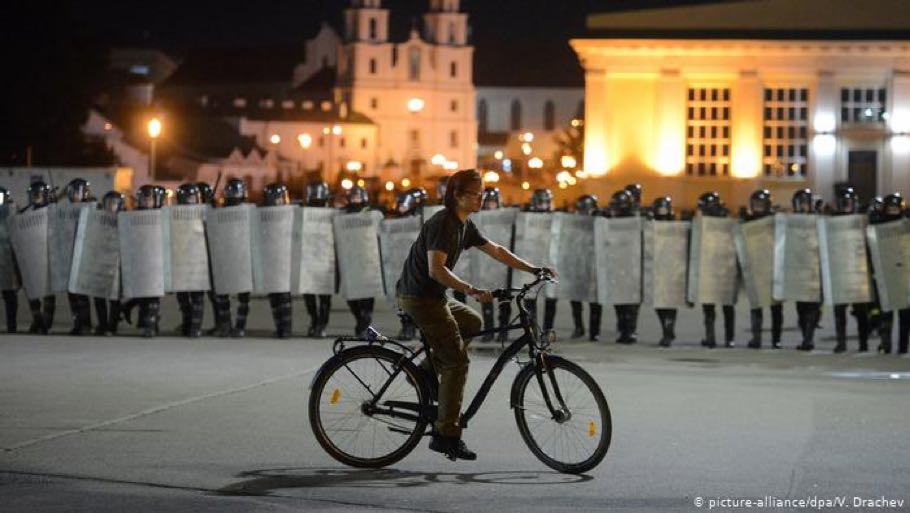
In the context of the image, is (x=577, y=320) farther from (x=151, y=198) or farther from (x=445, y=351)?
(x=445, y=351)

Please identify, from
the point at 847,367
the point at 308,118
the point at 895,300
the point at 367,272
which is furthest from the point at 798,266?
the point at 308,118

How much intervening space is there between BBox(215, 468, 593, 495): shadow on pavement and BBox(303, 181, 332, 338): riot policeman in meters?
10.4

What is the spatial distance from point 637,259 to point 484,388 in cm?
1035

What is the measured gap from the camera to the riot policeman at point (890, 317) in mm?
19703

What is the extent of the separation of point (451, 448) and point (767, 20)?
54021 millimetres

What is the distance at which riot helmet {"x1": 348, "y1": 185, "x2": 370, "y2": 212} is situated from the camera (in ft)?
69.1

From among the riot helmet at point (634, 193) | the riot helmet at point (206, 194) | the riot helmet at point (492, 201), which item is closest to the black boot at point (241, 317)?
the riot helmet at point (206, 194)

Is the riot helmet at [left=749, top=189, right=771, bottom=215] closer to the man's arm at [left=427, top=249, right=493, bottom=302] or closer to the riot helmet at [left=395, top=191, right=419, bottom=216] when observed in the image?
the riot helmet at [left=395, top=191, right=419, bottom=216]

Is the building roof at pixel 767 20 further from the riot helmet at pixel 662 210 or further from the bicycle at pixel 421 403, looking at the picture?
the bicycle at pixel 421 403

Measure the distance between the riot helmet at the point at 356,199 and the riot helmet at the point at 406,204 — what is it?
17.0 inches

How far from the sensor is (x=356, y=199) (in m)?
21.1

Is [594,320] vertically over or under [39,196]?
under

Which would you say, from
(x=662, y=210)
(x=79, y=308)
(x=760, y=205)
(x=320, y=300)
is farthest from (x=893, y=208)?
(x=79, y=308)

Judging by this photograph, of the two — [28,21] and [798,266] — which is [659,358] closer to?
[798,266]
